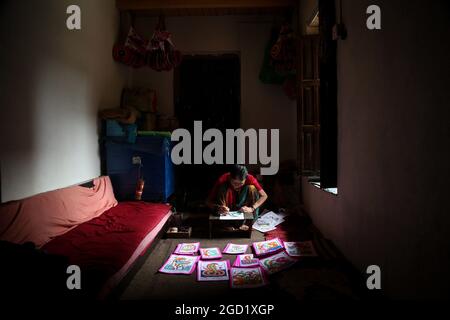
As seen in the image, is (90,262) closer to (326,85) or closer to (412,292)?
(412,292)

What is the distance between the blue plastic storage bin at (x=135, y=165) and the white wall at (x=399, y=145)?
2522mm

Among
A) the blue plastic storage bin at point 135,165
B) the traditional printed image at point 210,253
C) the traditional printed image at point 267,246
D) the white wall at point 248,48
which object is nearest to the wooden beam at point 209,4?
the white wall at point 248,48

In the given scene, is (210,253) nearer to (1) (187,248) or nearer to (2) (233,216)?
(1) (187,248)

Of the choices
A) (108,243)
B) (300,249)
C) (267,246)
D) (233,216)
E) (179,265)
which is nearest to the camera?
(108,243)

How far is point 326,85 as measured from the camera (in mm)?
2934

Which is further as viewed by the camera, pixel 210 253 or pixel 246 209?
pixel 246 209

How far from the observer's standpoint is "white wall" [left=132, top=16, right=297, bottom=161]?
17.1ft

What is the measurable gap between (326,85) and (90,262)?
2.62 m

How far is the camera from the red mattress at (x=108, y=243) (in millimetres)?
1927

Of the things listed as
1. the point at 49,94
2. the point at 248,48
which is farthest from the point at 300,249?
the point at 248,48

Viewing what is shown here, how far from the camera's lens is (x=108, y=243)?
2.43 metres

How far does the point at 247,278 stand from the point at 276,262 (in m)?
0.42

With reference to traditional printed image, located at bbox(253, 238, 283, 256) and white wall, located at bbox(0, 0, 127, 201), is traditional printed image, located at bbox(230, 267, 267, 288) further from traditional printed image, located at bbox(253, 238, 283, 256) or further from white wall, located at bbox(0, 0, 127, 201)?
white wall, located at bbox(0, 0, 127, 201)

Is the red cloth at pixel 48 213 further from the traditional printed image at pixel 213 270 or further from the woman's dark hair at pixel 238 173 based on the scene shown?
the woman's dark hair at pixel 238 173
